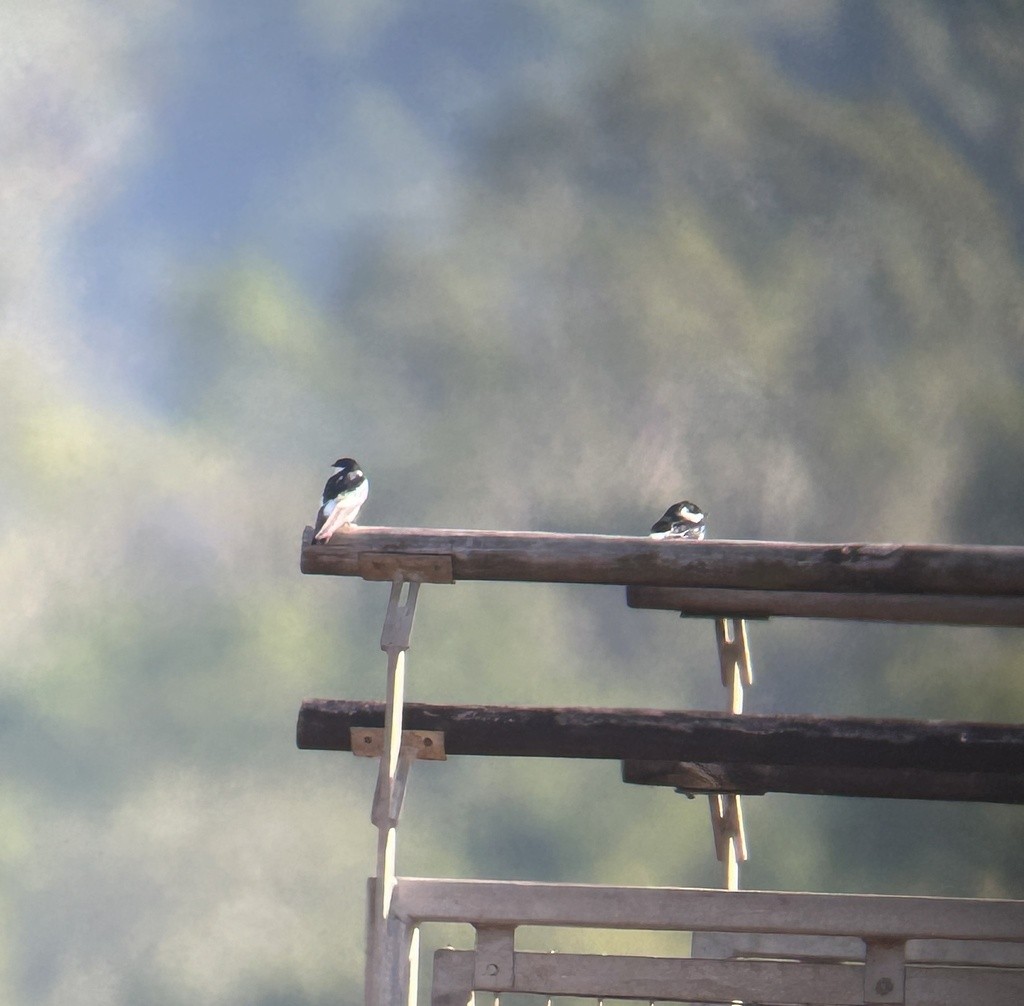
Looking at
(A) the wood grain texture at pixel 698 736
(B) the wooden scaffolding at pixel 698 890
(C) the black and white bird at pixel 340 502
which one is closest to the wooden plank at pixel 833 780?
(A) the wood grain texture at pixel 698 736

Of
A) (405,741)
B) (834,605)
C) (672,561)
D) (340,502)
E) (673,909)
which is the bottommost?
(673,909)

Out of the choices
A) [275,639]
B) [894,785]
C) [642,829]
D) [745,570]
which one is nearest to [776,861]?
[642,829]

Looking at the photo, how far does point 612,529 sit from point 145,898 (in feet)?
25.6

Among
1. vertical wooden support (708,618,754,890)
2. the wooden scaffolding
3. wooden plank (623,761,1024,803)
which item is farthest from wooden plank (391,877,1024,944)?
Result: vertical wooden support (708,618,754,890)

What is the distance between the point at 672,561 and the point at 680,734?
1.17 m

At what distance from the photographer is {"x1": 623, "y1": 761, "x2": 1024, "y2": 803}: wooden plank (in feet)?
24.1

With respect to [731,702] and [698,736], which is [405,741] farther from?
[731,702]

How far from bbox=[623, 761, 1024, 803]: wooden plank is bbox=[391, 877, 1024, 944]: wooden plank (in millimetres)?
1045

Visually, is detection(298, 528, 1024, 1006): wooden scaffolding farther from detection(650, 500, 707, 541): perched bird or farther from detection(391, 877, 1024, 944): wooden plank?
detection(650, 500, 707, 541): perched bird

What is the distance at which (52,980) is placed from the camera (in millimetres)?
20734

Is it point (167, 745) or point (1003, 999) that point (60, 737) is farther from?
point (1003, 999)

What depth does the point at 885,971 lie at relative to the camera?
612 cm

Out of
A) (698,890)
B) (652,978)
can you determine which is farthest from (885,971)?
(652,978)

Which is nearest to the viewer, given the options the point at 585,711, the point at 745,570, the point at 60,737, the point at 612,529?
the point at 745,570
